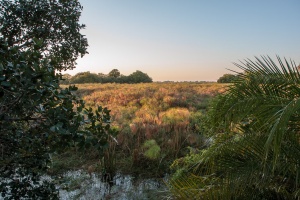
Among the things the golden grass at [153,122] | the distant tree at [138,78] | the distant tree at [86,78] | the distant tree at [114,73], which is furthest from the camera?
the distant tree at [114,73]

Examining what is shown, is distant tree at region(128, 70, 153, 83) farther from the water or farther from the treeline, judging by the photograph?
the water

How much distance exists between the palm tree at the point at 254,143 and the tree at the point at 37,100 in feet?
5.60

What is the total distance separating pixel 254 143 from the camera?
3.90 meters

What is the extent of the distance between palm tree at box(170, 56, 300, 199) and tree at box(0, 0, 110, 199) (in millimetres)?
1706

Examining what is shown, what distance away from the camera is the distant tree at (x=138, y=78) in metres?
53.8

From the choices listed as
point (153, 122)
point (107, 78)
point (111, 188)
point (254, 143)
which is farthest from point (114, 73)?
point (254, 143)

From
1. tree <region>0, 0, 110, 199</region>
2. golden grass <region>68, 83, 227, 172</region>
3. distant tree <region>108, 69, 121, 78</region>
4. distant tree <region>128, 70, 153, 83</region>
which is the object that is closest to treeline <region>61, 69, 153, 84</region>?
distant tree <region>128, 70, 153, 83</region>

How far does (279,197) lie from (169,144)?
5862 millimetres

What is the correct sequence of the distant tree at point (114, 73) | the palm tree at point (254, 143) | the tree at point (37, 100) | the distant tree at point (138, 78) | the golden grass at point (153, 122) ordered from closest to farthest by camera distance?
the tree at point (37, 100)
the palm tree at point (254, 143)
the golden grass at point (153, 122)
the distant tree at point (138, 78)
the distant tree at point (114, 73)

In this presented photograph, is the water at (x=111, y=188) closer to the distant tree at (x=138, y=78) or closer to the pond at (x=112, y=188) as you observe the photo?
the pond at (x=112, y=188)

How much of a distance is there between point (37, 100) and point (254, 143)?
291 centimetres

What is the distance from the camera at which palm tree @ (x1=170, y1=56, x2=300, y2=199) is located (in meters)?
3.60

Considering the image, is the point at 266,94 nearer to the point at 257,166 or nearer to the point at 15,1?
the point at 257,166

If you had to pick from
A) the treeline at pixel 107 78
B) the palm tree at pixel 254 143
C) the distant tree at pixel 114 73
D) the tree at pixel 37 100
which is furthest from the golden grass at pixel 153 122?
the distant tree at pixel 114 73
